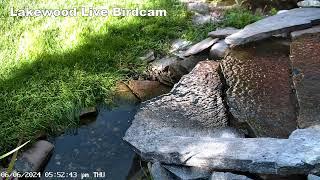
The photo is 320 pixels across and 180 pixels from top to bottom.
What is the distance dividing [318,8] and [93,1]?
2968 millimetres

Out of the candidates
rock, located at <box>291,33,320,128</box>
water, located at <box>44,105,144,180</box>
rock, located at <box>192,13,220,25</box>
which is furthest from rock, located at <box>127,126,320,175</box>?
rock, located at <box>192,13,220,25</box>

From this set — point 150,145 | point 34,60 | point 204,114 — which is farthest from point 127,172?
point 34,60

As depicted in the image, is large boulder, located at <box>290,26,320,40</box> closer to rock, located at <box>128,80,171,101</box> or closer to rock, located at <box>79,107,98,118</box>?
rock, located at <box>128,80,171,101</box>

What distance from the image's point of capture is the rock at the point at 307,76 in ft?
11.3

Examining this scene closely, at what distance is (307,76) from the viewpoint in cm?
396

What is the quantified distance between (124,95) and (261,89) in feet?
4.67

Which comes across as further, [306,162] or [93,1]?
[93,1]

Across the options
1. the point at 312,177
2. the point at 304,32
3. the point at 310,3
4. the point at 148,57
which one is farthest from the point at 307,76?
the point at 310,3

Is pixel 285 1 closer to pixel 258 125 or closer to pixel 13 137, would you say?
pixel 258 125

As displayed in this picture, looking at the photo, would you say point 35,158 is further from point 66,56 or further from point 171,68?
point 171,68

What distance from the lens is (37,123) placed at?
13.5 ft

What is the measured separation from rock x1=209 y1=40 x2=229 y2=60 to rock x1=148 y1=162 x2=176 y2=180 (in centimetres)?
196

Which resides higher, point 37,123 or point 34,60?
point 34,60

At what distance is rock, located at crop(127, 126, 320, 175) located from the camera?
2.93 metres
